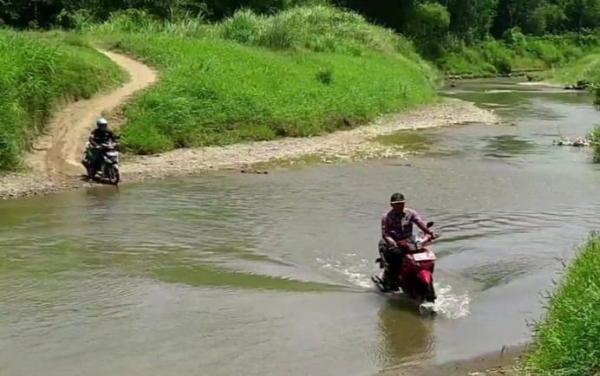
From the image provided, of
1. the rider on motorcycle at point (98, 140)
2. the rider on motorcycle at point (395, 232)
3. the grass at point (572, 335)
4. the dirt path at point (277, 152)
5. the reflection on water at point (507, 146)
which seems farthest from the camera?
the reflection on water at point (507, 146)

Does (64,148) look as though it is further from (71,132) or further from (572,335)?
(572,335)

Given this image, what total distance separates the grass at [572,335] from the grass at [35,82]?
14249 mm

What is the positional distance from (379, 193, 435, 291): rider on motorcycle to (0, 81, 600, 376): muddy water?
0.43m

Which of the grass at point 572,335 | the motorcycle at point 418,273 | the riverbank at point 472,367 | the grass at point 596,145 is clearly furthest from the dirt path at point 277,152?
the grass at point 572,335

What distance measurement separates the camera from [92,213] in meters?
16.1

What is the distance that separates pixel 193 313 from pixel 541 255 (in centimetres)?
562

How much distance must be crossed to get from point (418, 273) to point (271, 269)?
2712 millimetres

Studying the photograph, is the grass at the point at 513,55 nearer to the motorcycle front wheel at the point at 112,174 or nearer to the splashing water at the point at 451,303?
the motorcycle front wheel at the point at 112,174

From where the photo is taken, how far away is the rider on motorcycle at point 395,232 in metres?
10.7

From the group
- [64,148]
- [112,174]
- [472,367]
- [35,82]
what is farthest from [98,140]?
[472,367]

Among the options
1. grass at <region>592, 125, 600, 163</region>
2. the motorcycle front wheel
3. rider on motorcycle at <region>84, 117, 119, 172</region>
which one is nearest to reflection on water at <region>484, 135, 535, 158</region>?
grass at <region>592, 125, 600, 163</region>

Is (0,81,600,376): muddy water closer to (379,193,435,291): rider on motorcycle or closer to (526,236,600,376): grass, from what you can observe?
(379,193,435,291): rider on motorcycle

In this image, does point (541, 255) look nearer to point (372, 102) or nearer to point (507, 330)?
point (507, 330)

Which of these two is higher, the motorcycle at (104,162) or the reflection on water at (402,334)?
the motorcycle at (104,162)
